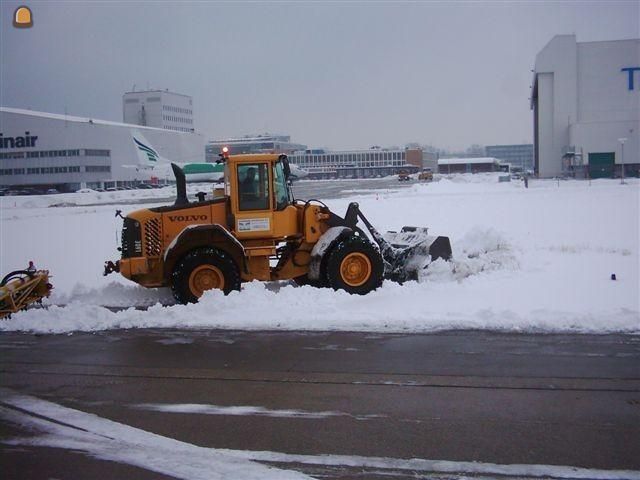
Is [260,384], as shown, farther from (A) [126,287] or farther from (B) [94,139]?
(B) [94,139]

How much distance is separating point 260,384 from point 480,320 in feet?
13.6

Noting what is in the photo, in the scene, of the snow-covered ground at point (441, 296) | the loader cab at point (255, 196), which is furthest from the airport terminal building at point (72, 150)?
the loader cab at point (255, 196)

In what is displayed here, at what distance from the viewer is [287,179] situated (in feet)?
42.5

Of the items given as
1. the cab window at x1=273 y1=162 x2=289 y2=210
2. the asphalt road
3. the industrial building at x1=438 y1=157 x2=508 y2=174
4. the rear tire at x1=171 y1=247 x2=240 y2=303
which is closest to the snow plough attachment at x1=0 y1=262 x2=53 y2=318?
the asphalt road

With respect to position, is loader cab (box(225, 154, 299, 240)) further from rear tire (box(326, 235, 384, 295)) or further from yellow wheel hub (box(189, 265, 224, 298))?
rear tire (box(326, 235, 384, 295))

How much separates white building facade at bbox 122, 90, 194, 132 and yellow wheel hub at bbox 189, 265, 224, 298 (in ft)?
233

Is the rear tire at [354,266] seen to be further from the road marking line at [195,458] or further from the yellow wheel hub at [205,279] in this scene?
the road marking line at [195,458]

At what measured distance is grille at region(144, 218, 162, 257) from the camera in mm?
12305

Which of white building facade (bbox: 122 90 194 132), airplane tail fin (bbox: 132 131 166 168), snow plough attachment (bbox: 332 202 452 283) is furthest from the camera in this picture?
white building facade (bbox: 122 90 194 132)

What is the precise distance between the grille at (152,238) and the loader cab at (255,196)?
1.36 m

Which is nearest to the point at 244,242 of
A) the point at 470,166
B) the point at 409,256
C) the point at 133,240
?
the point at 133,240

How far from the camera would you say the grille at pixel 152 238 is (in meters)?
12.3

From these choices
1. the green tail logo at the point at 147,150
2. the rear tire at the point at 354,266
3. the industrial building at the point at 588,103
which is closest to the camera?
the rear tire at the point at 354,266

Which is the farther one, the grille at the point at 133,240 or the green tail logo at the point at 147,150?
the green tail logo at the point at 147,150
